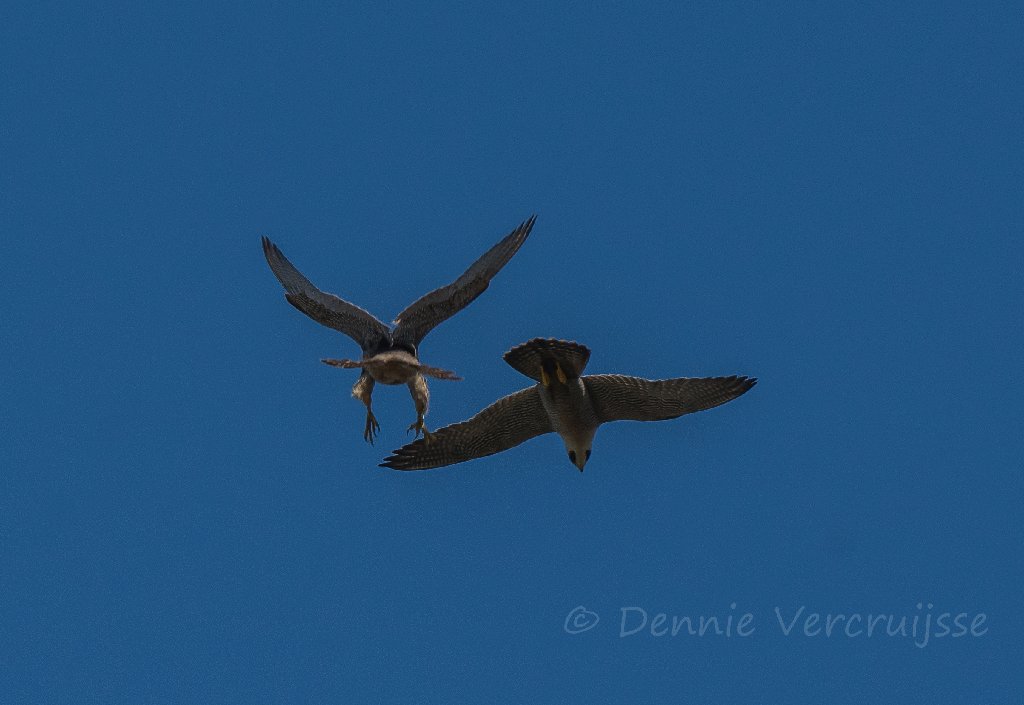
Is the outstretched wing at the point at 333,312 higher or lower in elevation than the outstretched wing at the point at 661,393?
higher

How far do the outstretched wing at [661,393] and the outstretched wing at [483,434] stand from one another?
2.98 feet

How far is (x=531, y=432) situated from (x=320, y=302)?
11.1 ft

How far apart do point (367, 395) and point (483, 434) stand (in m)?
2.31

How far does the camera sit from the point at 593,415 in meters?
17.3

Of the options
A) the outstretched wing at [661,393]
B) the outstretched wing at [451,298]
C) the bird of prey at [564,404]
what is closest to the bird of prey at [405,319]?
the outstretched wing at [451,298]

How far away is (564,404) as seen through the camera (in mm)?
16875

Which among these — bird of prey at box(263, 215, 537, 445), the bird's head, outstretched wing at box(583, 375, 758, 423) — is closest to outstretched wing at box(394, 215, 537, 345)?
bird of prey at box(263, 215, 537, 445)

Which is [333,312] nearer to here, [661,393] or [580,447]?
[580,447]

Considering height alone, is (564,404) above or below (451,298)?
below

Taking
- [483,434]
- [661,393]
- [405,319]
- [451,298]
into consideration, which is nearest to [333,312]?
[405,319]

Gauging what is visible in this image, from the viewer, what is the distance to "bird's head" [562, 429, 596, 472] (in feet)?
57.3

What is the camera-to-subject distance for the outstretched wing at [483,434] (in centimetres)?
1778

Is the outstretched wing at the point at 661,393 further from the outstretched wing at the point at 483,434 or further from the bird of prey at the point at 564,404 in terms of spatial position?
the outstretched wing at the point at 483,434

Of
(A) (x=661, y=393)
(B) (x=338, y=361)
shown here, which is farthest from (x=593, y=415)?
(B) (x=338, y=361)
